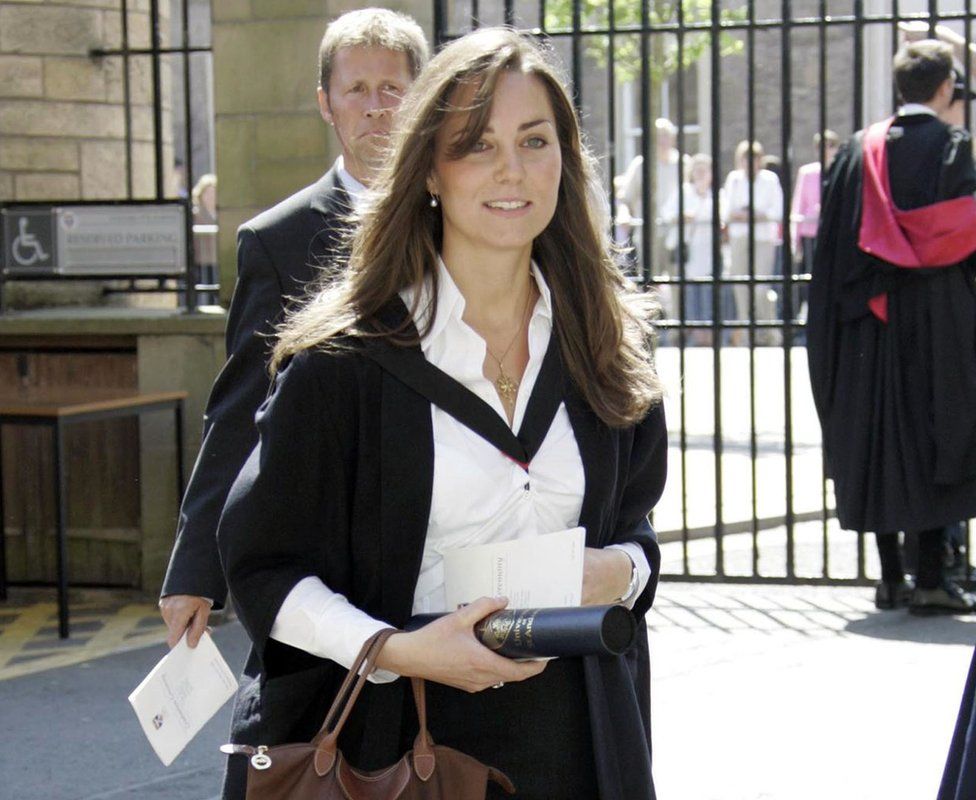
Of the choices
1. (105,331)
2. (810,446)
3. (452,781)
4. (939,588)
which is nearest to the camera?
(452,781)

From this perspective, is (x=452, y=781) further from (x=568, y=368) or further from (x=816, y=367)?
(x=816, y=367)

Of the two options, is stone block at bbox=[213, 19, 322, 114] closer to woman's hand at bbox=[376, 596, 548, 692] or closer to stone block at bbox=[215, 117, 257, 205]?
stone block at bbox=[215, 117, 257, 205]

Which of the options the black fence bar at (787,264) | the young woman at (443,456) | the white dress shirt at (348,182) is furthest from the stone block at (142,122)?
the young woman at (443,456)

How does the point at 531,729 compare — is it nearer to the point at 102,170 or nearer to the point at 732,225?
the point at 102,170

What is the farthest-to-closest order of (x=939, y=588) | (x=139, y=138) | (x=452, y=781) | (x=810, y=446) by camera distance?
1. (x=810, y=446)
2. (x=139, y=138)
3. (x=939, y=588)
4. (x=452, y=781)

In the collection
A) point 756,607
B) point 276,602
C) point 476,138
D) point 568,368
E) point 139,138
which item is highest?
point 139,138

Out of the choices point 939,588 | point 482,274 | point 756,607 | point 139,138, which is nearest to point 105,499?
point 139,138

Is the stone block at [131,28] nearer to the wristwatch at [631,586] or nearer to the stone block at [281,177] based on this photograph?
the stone block at [281,177]

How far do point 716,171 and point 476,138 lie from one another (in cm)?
443

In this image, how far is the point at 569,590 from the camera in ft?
7.88

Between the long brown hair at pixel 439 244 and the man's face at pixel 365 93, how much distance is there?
0.97 metres

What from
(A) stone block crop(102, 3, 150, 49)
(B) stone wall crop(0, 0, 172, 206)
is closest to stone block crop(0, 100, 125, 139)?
(B) stone wall crop(0, 0, 172, 206)

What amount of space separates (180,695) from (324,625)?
0.64 meters

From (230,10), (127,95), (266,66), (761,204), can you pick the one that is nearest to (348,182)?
(266,66)
